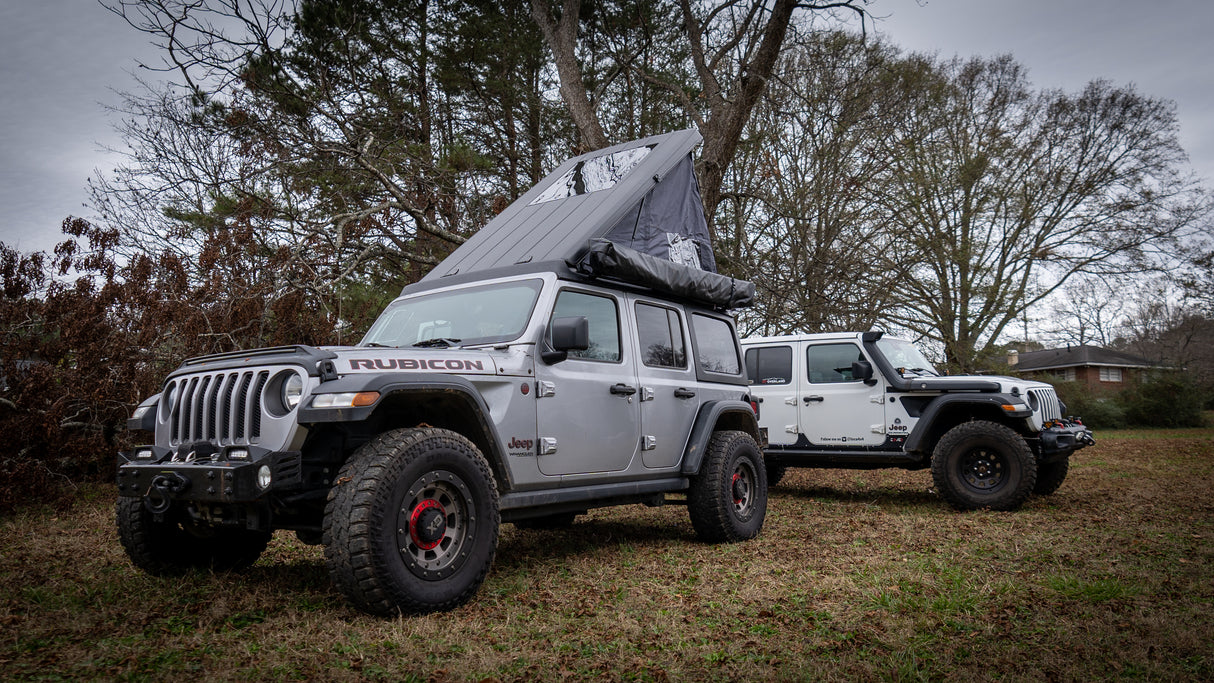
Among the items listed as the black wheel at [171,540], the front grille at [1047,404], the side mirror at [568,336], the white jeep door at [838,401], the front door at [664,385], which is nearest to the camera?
the black wheel at [171,540]

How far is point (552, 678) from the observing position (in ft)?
10.4

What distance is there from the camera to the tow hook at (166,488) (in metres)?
3.80

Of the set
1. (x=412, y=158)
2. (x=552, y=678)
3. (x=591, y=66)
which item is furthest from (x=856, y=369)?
(x=591, y=66)

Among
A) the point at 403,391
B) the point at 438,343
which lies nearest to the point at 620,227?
the point at 438,343

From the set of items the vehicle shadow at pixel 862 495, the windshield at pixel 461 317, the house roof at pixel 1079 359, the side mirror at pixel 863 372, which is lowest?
the vehicle shadow at pixel 862 495

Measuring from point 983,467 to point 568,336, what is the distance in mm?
5403

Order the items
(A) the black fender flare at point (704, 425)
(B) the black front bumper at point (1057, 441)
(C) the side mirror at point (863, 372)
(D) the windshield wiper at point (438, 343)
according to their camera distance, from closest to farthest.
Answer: (D) the windshield wiper at point (438, 343) < (A) the black fender flare at point (704, 425) < (B) the black front bumper at point (1057, 441) < (C) the side mirror at point (863, 372)

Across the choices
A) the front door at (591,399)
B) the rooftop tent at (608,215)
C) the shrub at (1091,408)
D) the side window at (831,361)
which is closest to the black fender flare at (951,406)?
the side window at (831,361)

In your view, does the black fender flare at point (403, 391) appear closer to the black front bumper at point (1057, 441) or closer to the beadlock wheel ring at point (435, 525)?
the beadlock wheel ring at point (435, 525)

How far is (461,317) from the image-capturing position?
5277mm

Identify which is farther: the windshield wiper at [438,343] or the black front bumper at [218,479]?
the windshield wiper at [438,343]

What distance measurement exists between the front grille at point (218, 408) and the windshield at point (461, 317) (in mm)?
1147

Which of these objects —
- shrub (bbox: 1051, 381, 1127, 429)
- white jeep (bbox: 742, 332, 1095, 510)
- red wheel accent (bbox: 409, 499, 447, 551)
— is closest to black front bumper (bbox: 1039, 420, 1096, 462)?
white jeep (bbox: 742, 332, 1095, 510)

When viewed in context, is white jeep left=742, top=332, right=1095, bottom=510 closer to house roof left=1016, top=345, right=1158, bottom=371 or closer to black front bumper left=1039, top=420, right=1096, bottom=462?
black front bumper left=1039, top=420, right=1096, bottom=462
